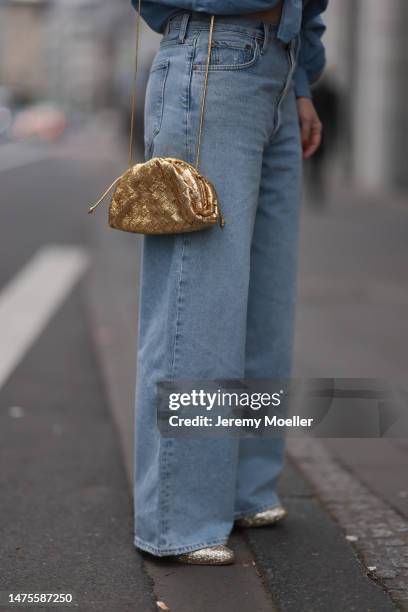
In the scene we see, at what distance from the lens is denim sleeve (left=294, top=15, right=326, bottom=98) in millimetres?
2801

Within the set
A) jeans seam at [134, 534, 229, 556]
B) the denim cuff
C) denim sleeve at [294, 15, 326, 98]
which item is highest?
denim sleeve at [294, 15, 326, 98]

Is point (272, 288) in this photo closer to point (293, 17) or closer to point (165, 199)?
point (165, 199)

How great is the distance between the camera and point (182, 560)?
8.52ft

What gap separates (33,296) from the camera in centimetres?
733

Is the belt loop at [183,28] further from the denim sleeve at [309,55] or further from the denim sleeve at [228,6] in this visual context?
the denim sleeve at [309,55]

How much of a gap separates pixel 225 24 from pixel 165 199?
427mm

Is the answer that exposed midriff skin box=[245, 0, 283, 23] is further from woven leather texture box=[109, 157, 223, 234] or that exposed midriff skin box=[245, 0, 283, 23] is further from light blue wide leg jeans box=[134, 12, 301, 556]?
woven leather texture box=[109, 157, 223, 234]

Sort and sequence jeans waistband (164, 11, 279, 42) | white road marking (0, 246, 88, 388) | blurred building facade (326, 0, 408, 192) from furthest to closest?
1. blurred building facade (326, 0, 408, 192)
2. white road marking (0, 246, 88, 388)
3. jeans waistband (164, 11, 279, 42)

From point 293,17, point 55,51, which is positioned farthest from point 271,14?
point 55,51

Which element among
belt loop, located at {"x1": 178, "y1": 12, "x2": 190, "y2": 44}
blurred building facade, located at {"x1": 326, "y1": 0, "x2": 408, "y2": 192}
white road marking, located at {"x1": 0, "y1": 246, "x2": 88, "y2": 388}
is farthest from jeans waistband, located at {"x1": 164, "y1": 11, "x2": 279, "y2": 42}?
blurred building facade, located at {"x1": 326, "y1": 0, "x2": 408, "y2": 192}

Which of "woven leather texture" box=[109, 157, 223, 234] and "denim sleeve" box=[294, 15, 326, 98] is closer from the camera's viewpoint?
"woven leather texture" box=[109, 157, 223, 234]

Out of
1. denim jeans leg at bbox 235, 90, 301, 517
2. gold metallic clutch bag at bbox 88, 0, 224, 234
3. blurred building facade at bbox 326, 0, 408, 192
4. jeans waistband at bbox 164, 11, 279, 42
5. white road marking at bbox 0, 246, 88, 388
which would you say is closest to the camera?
gold metallic clutch bag at bbox 88, 0, 224, 234

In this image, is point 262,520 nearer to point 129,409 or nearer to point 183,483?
point 183,483

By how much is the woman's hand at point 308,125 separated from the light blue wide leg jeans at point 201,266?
0.17 m
